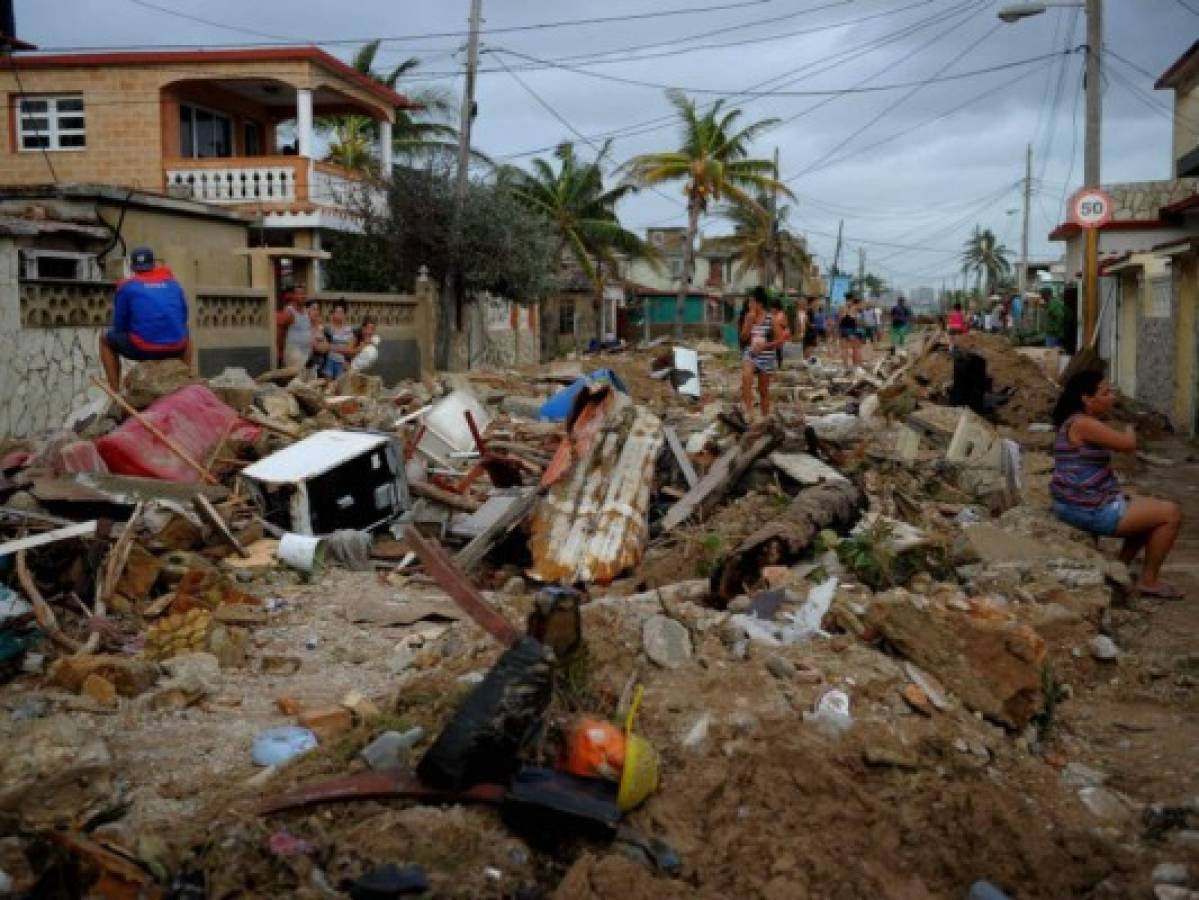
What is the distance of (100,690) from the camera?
5.30m

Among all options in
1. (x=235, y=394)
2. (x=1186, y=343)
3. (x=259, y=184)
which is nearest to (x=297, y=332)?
(x=235, y=394)

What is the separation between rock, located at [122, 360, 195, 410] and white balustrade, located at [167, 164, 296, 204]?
14181mm

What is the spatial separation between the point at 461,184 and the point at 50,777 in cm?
2056

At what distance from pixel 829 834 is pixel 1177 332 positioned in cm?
1361

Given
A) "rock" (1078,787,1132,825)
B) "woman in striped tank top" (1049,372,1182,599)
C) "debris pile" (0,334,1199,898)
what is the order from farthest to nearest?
"woman in striped tank top" (1049,372,1182,599) → "rock" (1078,787,1132,825) → "debris pile" (0,334,1199,898)

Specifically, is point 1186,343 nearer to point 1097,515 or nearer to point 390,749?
point 1097,515

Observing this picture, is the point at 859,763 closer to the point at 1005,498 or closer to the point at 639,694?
the point at 639,694

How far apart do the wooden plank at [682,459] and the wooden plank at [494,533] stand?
1.46 m

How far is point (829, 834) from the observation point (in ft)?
12.5

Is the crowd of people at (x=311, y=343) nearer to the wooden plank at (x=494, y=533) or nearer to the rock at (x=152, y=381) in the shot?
the rock at (x=152, y=381)

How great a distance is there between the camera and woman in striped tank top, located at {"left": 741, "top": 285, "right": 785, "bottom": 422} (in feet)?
43.3

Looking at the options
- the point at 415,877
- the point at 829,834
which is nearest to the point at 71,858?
the point at 415,877

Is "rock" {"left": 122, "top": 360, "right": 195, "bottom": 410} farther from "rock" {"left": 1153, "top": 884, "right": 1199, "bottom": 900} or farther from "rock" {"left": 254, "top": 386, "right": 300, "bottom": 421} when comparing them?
"rock" {"left": 1153, "top": 884, "right": 1199, "bottom": 900}

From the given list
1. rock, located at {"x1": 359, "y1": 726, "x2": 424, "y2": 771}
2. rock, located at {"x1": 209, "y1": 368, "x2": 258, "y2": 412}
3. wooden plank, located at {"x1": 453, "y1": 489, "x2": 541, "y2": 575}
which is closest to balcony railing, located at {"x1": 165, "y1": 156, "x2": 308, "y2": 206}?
rock, located at {"x1": 209, "y1": 368, "x2": 258, "y2": 412}
